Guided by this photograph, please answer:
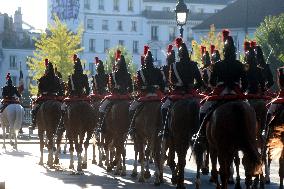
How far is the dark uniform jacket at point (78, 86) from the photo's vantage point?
72.4 ft

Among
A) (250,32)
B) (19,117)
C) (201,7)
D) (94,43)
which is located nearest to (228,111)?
(19,117)

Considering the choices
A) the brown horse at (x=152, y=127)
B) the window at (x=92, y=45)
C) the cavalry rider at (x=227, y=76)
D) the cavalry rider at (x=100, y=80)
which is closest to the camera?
the cavalry rider at (x=227, y=76)

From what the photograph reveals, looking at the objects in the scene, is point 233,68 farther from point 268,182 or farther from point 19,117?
point 19,117

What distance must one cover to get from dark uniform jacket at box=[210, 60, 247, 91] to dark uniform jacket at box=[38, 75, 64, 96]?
9.54 metres

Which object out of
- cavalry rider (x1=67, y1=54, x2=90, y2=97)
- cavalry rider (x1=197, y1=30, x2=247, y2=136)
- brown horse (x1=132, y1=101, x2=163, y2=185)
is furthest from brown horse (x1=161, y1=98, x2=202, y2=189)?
cavalry rider (x1=67, y1=54, x2=90, y2=97)

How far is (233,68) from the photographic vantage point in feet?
49.7

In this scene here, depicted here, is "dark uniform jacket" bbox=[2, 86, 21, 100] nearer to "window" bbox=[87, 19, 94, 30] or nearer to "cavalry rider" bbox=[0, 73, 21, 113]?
"cavalry rider" bbox=[0, 73, 21, 113]

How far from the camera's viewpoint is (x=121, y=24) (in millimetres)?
136250

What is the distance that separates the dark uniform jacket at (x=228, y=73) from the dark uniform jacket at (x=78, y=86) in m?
Result: 7.48

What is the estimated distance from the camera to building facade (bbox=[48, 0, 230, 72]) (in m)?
133

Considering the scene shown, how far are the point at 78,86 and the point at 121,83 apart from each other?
151 centimetres

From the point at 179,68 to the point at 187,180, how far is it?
404cm

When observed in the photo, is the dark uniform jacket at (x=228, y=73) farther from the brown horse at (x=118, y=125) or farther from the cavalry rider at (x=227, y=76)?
the brown horse at (x=118, y=125)

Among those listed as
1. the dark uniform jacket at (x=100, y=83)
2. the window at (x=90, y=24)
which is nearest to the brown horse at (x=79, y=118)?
the dark uniform jacket at (x=100, y=83)
